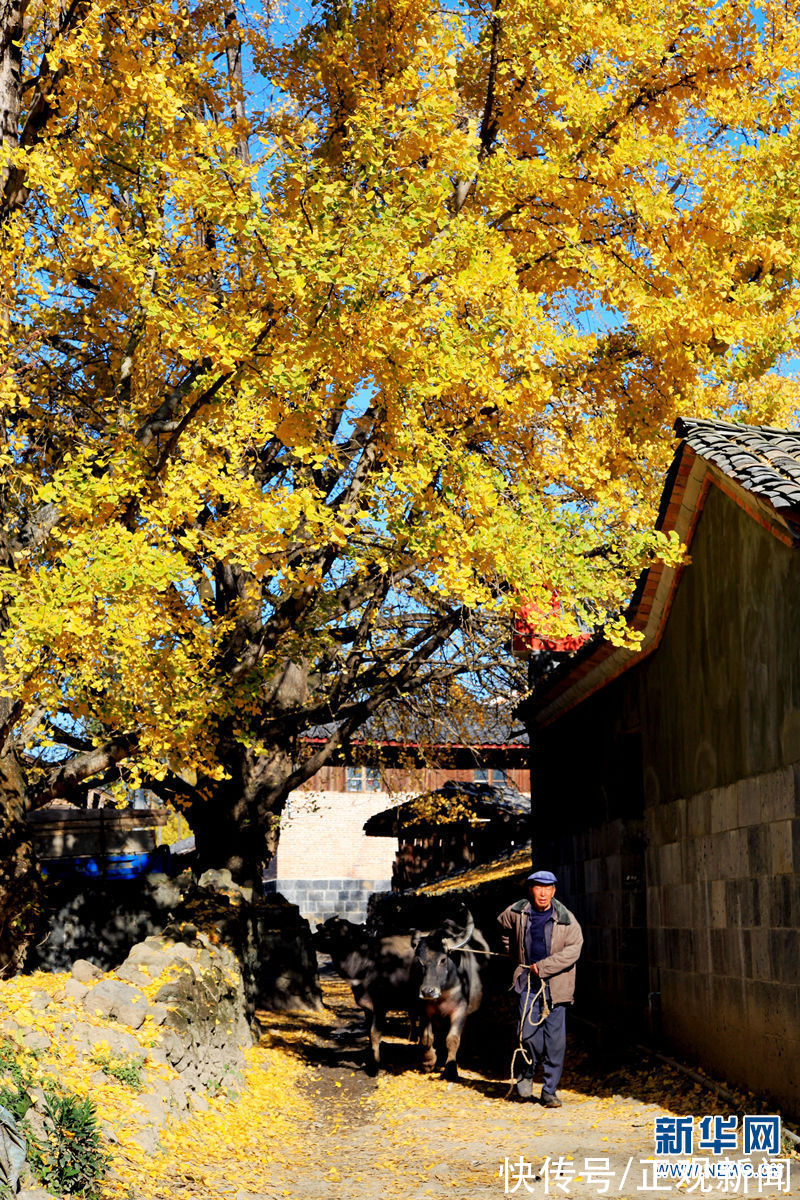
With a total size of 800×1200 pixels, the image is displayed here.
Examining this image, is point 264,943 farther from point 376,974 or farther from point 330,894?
point 330,894

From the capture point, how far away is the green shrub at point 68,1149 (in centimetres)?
605

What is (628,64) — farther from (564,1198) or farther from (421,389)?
(564,1198)

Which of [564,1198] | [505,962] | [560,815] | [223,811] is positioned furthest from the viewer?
[560,815]

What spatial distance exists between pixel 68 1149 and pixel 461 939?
638 cm

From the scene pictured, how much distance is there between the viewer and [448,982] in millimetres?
11539

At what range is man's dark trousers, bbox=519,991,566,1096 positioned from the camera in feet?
33.2

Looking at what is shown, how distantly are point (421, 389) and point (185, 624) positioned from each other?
453 centimetres

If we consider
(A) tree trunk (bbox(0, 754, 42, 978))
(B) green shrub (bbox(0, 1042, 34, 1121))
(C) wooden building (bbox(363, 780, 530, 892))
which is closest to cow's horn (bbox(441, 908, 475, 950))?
(A) tree trunk (bbox(0, 754, 42, 978))

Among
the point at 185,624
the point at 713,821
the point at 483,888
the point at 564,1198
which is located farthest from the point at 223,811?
the point at 564,1198

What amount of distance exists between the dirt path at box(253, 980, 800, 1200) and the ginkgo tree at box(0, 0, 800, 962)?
3.56m

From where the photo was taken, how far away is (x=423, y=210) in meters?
9.06

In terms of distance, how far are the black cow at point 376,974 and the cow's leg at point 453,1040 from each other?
0.62m

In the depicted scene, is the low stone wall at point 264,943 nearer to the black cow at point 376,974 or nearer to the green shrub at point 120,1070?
the black cow at point 376,974

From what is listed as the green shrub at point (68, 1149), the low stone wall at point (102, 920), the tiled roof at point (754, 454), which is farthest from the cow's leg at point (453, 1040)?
the low stone wall at point (102, 920)
